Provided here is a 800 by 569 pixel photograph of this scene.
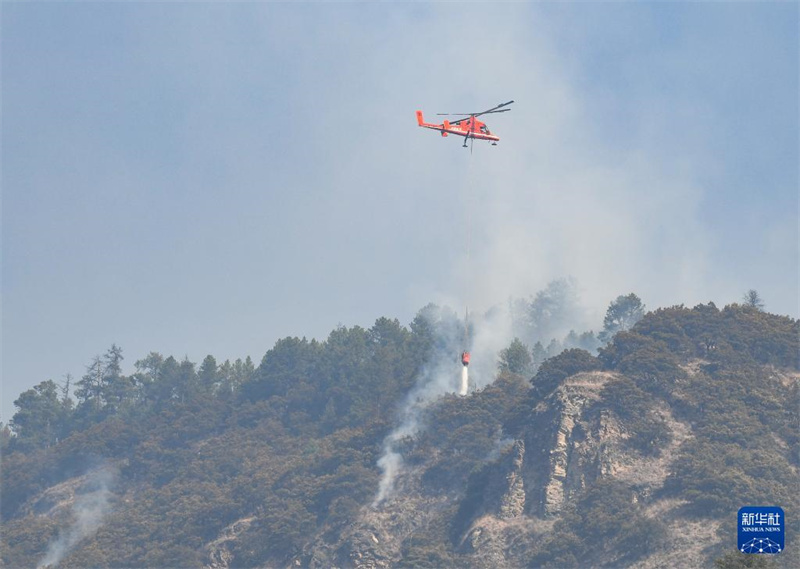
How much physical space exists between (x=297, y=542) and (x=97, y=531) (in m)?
31.2

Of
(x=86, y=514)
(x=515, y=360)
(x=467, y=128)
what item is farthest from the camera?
(x=515, y=360)

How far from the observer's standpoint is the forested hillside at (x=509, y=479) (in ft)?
404

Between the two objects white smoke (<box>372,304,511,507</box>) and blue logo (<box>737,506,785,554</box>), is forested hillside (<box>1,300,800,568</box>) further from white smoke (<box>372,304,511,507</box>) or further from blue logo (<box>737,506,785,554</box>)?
blue logo (<box>737,506,785,554</box>)

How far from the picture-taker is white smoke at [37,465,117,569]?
155625mm

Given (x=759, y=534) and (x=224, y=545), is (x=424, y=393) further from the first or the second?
(x=759, y=534)

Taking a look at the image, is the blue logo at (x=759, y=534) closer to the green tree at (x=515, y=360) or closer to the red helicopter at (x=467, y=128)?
the red helicopter at (x=467, y=128)

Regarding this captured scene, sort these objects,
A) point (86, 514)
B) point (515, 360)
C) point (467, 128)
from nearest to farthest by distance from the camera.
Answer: point (467, 128) → point (86, 514) → point (515, 360)

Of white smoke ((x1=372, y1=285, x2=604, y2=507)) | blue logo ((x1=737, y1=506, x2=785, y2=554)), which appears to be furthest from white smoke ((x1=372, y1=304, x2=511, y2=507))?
blue logo ((x1=737, y1=506, x2=785, y2=554))

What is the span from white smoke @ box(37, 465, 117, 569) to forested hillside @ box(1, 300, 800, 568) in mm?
318

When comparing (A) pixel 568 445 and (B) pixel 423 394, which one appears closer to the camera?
(A) pixel 568 445

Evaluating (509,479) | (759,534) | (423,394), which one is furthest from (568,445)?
(759,534)

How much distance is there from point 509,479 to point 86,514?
61635 millimetres

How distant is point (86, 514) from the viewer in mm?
167000

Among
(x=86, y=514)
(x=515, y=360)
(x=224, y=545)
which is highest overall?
(x=515, y=360)
